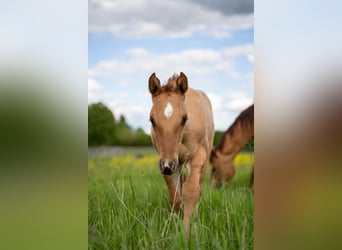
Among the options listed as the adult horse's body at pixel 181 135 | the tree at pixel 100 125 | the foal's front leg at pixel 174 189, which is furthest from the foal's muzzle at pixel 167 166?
the tree at pixel 100 125

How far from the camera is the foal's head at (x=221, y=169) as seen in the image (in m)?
2.54

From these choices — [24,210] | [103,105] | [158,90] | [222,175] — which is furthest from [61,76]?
[222,175]

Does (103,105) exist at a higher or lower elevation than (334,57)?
lower

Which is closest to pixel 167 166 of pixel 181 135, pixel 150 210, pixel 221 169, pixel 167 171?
pixel 167 171

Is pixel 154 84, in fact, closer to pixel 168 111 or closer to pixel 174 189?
pixel 168 111

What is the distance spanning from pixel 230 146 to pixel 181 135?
39cm

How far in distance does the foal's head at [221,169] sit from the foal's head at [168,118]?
0.34 m

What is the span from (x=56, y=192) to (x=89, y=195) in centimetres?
16

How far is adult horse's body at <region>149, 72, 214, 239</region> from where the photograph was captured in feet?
7.38

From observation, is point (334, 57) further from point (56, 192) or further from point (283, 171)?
point (56, 192)

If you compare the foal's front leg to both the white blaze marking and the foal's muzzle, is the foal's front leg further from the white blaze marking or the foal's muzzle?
the white blaze marking

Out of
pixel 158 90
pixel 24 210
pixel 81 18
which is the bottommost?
pixel 24 210

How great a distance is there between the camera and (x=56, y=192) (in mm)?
2328

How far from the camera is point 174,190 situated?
2.43m
